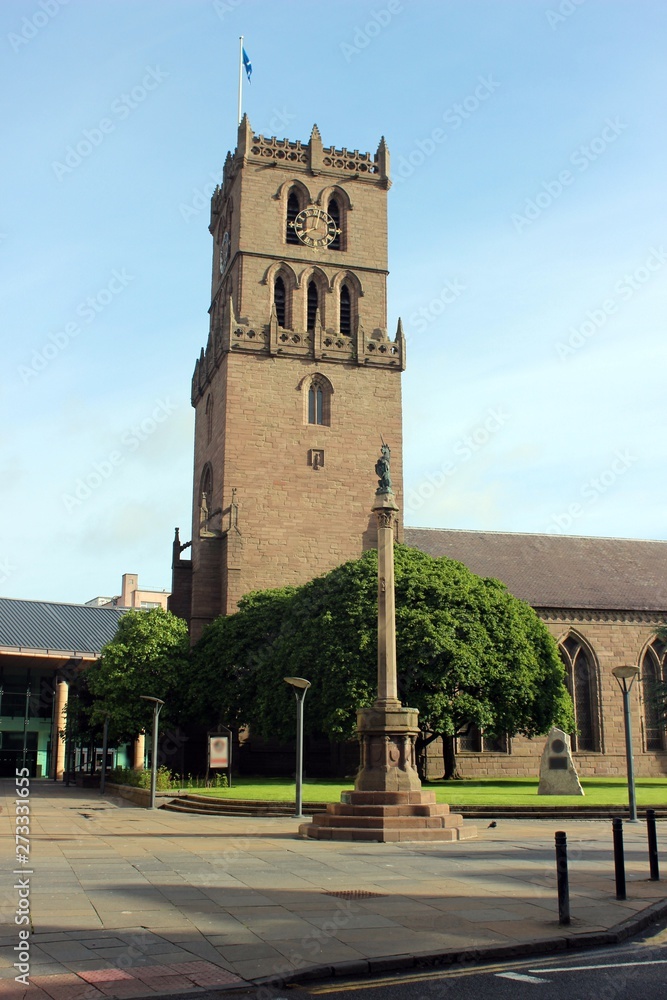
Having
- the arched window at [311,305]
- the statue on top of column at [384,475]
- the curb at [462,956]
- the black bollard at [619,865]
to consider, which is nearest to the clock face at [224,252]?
the arched window at [311,305]

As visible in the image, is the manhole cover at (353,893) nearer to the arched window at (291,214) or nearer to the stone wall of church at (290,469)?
the stone wall of church at (290,469)

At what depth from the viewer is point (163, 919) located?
985 cm

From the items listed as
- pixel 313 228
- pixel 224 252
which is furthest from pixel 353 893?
pixel 224 252

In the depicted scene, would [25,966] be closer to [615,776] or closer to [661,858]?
[661,858]

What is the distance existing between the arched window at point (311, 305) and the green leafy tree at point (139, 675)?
17823mm

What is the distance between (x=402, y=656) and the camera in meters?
34.8

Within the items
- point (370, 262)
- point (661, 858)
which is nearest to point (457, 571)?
point (370, 262)

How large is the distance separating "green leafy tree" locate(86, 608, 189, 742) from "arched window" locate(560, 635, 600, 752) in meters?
19.6

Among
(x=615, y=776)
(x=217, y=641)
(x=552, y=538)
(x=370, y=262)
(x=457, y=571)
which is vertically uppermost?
(x=370, y=262)

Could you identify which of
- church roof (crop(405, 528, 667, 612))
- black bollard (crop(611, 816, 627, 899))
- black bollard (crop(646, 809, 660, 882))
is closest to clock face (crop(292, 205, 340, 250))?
church roof (crop(405, 528, 667, 612))

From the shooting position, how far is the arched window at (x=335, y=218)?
51906 millimetres

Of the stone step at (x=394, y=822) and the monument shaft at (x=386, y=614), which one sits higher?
the monument shaft at (x=386, y=614)

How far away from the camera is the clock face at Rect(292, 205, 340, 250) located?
168ft

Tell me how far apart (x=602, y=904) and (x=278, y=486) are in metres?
36.1
